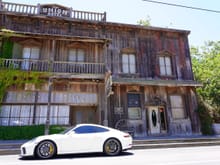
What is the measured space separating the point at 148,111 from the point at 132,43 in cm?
593

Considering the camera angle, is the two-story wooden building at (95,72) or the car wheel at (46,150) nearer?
the car wheel at (46,150)

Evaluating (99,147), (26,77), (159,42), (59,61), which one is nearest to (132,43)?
(159,42)

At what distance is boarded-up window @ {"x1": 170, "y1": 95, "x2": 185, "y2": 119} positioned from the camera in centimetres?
1497

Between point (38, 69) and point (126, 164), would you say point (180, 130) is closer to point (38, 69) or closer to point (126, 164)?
point (126, 164)

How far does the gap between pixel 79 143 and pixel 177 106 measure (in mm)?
10530

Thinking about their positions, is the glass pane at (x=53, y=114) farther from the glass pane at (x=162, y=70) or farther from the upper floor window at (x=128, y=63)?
the glass pane at (x=162, y=70)

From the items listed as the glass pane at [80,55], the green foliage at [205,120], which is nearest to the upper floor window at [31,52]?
the glass pane at [80,55]

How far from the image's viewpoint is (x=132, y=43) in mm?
16094

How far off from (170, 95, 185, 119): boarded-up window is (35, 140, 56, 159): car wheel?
35.3 feet

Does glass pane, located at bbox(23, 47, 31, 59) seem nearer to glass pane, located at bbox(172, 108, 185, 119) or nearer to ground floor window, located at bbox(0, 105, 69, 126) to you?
ground floor window, located at bbox(0, 105, 69, 126)

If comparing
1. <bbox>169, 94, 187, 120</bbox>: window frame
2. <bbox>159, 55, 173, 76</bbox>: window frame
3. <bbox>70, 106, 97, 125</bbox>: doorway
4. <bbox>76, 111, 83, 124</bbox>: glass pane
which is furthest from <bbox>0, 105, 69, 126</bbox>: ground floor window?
<bbox>159, 55, 173, 76</bbox>: window frame

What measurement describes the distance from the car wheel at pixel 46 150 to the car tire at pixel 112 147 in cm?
194

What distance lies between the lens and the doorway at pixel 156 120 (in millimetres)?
14227

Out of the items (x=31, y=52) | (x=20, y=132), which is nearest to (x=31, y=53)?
(x=31, y=52)
